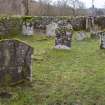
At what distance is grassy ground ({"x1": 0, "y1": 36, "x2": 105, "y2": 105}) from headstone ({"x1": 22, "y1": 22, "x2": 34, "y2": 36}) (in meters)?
6.99

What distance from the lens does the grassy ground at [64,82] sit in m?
5.41

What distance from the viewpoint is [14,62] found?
6.31 meters

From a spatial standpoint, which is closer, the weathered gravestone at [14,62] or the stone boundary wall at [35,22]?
the weathered gravestone at [14,62]

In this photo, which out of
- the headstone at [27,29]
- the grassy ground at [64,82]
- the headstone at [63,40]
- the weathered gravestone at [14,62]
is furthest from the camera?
the headstone at [27,29]

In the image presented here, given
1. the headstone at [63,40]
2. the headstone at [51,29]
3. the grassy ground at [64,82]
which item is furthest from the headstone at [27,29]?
the grassy ground at [64,82]

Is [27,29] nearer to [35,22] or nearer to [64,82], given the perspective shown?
[35,22]

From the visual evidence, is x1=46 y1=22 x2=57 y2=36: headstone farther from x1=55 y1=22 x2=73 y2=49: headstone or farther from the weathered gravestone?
the weathered gravestone

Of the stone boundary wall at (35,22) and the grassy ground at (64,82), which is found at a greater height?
the stone boundary wall at (35,22)

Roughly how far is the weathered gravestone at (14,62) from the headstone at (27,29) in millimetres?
10751

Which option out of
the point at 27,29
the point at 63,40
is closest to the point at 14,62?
the point at 63,40

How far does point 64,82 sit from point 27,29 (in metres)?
11.1

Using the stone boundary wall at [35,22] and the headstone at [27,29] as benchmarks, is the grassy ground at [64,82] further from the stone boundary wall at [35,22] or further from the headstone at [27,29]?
the stone boundary wall at [35,22]

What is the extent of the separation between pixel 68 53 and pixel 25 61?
473 cm

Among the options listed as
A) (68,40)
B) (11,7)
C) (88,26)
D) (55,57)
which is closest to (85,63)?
(55,57)
